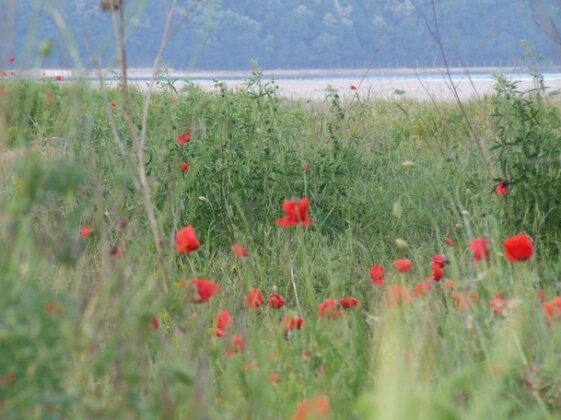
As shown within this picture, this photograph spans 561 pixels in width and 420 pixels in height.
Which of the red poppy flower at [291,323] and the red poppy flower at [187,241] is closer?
the red poppy flower at [187,241]

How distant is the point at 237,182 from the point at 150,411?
2724mm

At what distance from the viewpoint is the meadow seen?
149 centimetres

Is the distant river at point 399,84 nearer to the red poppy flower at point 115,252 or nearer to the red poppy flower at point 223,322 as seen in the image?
the red poppy flower at point 115,252

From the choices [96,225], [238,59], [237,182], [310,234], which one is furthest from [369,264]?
[238,59]

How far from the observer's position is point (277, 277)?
11.8ft

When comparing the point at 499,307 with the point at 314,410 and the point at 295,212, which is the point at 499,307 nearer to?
the point at 295,212

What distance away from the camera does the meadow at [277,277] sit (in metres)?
1.49

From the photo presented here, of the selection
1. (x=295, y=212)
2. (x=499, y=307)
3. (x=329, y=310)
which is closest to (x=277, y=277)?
(x=295, y=212)

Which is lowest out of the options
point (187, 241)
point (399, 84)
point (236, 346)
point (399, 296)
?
point (236, 346)

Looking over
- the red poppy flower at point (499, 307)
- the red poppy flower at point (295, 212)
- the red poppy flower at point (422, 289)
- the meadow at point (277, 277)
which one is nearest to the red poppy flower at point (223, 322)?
the meadow at point (277, 277)

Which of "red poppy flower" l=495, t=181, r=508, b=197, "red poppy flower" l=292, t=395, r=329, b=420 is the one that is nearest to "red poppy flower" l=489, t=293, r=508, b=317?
"red poppy flower" l=292, t=395, r=329, b=420

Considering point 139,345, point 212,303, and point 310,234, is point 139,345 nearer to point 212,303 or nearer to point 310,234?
point 212,303

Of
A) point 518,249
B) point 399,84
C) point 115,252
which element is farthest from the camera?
point 399,84

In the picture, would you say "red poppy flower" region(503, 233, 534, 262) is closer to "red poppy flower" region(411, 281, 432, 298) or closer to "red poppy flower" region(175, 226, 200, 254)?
"red poppy flower" region(411, 281, 432, 298)
